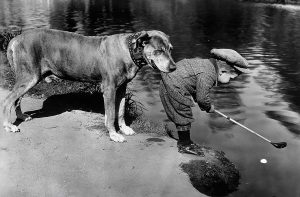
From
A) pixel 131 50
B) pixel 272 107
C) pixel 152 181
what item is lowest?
pixel 272 107

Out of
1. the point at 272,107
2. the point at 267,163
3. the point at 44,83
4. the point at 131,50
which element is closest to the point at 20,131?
the point at 131,50

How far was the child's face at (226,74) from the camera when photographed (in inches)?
241

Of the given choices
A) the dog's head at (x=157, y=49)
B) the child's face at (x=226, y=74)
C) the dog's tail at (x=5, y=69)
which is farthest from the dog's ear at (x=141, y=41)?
the dog's tail at (x=5, y=69)

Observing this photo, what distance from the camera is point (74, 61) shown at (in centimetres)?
664

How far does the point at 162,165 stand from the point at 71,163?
143cm

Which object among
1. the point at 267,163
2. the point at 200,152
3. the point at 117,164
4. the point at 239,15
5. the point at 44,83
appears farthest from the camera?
the point at 239,15

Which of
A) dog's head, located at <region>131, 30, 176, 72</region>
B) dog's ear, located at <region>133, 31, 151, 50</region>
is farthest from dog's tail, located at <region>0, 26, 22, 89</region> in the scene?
dog's head, located at <region>131, 30, 176, 72</region>

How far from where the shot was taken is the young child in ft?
19.6

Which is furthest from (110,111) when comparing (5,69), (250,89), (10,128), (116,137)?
(250,89)

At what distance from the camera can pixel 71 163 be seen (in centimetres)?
576

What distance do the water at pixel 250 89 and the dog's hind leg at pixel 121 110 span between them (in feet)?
6.49

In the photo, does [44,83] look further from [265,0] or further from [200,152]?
[265,0]

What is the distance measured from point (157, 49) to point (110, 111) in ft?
4.75

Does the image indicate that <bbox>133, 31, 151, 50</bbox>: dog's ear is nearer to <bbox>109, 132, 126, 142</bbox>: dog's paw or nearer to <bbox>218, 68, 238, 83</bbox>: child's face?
<bbox>218, 68, 238, 83</bbox>: child's face
